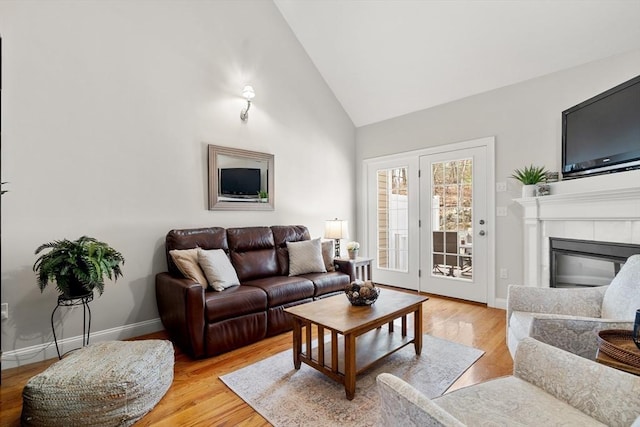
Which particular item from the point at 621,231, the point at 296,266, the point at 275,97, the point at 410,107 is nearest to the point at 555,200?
the point at 621,231

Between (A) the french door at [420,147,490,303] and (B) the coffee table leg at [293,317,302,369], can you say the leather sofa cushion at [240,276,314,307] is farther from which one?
(A) the french door at [420,147,490,303]

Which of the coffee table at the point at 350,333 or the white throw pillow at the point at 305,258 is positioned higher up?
the white throw pillow at the point at 305,258

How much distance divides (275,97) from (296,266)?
81.4 inches

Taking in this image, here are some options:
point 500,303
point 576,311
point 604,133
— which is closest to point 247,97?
point 604,133

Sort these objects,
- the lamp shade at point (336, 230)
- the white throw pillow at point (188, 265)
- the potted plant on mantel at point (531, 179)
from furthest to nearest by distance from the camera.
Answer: the lamp shade at point (336, 230) → the potted plant on mantel at point (531, 179) → the white throw pillow at point (188, 265)

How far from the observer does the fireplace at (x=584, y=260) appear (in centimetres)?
266

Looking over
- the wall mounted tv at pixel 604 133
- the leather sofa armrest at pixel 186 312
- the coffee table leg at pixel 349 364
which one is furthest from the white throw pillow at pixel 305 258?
the wall mounted tv at pixel 604 133

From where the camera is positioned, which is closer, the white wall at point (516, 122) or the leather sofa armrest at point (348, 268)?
the white wall at point (516, 122)

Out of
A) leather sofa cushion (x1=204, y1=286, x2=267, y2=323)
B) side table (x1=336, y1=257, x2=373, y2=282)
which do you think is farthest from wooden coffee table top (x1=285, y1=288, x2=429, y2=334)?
side table (x1=336, y1=257, x2=373, y2=282)

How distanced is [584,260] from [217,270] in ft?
10.4

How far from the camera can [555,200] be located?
10.2ft

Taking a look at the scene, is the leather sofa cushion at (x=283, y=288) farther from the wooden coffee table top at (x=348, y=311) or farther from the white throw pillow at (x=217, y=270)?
the wooden coffee table top at (x=348, y=311)

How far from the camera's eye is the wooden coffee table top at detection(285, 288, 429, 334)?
2172 millimetres

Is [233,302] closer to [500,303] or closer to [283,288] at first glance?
[283,288]
